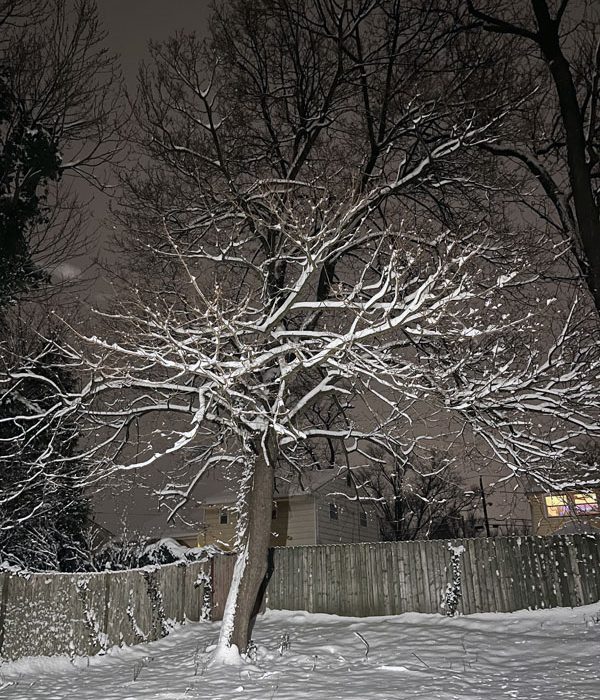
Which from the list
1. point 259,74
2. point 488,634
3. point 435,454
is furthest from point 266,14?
point 488,634

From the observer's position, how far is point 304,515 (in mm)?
23250

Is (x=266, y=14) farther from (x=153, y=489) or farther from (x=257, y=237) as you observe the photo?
(x=153, y=489)

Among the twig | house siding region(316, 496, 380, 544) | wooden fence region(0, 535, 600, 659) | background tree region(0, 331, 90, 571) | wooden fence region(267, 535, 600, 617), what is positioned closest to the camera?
the twig

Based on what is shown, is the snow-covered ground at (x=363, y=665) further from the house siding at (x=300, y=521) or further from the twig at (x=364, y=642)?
the house siding at (x=300, y=521)

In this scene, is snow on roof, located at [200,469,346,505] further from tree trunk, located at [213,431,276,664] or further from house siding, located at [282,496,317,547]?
tree trunk, located at [213,431,276,664]

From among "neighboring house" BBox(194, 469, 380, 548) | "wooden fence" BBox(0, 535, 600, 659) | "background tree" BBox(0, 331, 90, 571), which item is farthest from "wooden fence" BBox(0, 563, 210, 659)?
"neighboring house" BBox(194, 469, 380, 548)

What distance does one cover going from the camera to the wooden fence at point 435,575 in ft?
38.7

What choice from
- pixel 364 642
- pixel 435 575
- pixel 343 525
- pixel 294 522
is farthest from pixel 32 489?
pixel 343 525

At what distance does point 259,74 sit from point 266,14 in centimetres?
100

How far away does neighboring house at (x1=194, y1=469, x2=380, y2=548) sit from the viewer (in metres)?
23.1

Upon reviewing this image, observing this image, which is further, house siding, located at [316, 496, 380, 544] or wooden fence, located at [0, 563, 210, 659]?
house siding, located at [316, 496, 380, 544]

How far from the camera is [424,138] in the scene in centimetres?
1090

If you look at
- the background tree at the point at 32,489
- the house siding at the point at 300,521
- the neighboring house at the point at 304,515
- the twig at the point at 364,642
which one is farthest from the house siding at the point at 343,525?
the twig at the point at 364,642

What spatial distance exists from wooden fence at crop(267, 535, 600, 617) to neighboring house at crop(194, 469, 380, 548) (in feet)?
25.4
